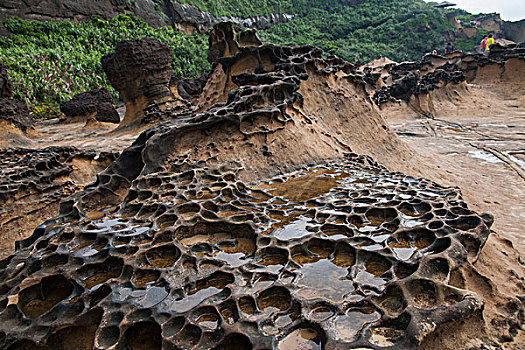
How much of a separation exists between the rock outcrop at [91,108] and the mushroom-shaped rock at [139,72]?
3.75m

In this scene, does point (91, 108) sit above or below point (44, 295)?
below

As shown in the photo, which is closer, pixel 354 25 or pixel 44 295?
pixel 44 295

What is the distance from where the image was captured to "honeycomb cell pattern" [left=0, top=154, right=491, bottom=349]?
1.97m

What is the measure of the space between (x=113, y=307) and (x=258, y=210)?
1.71 meters

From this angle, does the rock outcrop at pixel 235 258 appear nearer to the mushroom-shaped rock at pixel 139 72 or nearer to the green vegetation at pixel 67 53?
the mushroom-shaped rock at pixel 139 72

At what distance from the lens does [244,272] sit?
2.48 meters

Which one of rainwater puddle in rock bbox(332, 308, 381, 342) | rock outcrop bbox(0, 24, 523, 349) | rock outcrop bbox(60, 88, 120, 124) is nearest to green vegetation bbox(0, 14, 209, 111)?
rock outcrop bbox(60, 88, 120, 124)

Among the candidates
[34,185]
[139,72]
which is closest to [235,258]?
[34,185]

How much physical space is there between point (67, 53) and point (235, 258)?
1195 inches

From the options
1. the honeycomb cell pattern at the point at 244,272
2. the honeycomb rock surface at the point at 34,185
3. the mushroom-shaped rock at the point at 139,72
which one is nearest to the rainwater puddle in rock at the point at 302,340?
the honeycomb cell pattern at the point at 244,272

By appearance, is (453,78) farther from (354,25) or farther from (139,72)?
(354,25)

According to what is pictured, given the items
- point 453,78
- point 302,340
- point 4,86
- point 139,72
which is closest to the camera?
point 302,340

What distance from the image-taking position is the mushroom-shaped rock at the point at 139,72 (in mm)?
13617

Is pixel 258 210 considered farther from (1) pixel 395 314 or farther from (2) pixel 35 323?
(2) pixel 35 323
